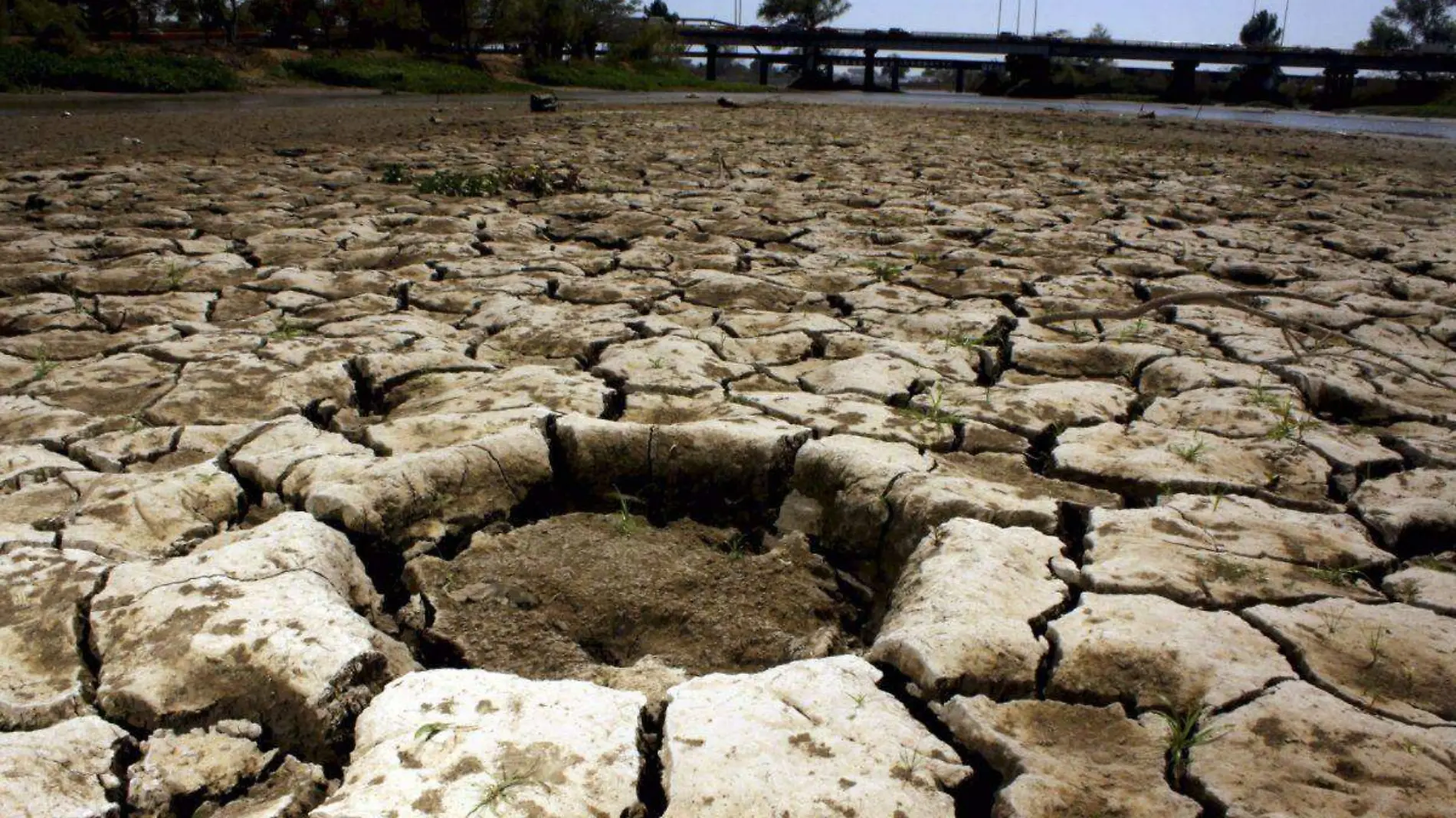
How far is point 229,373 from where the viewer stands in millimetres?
2611

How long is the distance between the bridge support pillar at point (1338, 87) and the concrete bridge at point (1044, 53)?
3 cm

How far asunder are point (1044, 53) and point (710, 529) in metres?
47.2

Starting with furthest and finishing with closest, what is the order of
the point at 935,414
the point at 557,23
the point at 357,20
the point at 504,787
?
the point at 557,23
the point at 357,20
the point at 935,414
the point at 504,787

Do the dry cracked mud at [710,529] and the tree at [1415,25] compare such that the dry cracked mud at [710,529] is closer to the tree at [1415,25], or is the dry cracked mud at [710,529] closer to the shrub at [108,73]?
the shrub at [108,73]

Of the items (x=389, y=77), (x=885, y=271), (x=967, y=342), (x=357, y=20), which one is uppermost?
(x=357, y=20)

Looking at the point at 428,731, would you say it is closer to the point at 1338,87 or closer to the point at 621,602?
the point at 621,602

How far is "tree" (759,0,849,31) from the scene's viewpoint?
5688 cm

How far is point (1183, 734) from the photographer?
1.32m

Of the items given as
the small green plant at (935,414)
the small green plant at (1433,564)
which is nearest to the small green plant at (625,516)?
the small green plant at (935,414)

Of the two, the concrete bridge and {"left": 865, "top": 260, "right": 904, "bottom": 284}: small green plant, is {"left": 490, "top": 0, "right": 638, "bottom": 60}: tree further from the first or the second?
{"left": 865, "top": 260, "right": 904, "bottom": 284}: small green plant

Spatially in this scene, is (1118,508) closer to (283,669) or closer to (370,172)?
(283,669)

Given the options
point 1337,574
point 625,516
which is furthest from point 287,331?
point 1337,574

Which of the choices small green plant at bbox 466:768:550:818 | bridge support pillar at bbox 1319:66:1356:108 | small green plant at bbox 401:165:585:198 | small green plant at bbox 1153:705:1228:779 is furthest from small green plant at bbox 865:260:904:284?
bridge support pillar at bbox 1319:66:1356:108

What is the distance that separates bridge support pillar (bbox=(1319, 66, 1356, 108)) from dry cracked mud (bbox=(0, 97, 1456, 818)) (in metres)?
40.2
